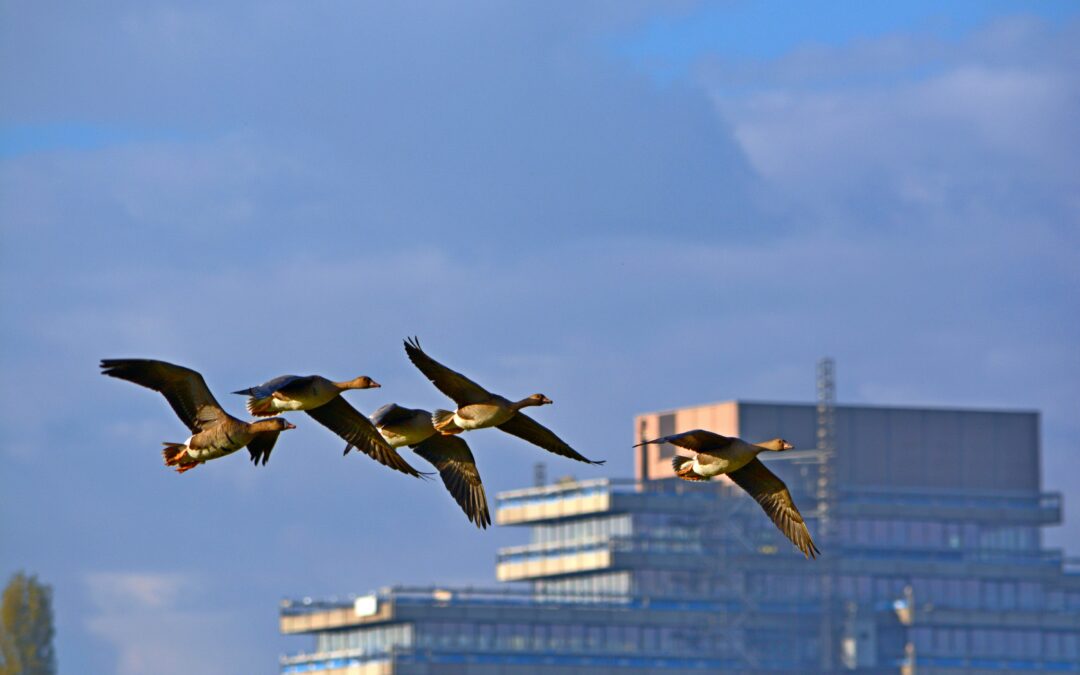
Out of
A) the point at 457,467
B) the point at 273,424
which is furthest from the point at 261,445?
the point at 457,467

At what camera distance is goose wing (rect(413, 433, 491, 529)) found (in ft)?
186

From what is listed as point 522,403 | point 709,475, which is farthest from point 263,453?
point 709,475

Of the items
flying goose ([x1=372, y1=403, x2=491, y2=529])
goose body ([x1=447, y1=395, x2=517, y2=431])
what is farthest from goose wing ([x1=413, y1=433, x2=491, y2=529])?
goose body ([x1=447, y1=395, x2=517, y2=431])

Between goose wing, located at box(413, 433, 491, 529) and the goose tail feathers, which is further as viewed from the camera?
goose wing, located at box(413, 433, 491, 529)

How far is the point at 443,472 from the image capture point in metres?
58.1

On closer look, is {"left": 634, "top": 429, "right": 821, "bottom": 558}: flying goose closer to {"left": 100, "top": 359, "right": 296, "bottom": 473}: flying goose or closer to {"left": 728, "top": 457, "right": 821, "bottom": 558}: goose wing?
{"left": 728, "top": 457, "right": 821, "bottom": 558}: goose wing

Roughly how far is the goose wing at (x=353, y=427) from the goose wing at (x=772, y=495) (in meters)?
7.39

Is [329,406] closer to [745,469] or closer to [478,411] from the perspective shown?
[478,411]

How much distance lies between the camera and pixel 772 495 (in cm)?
5538

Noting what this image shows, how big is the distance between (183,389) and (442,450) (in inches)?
351

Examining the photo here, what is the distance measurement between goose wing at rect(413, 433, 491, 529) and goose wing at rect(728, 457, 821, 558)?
577 centimetres

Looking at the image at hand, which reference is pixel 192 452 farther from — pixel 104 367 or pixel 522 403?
pixel 522 403

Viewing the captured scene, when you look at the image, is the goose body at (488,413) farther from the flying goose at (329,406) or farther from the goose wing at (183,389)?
the goose wing at (183,389)

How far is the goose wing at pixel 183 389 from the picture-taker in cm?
5091
